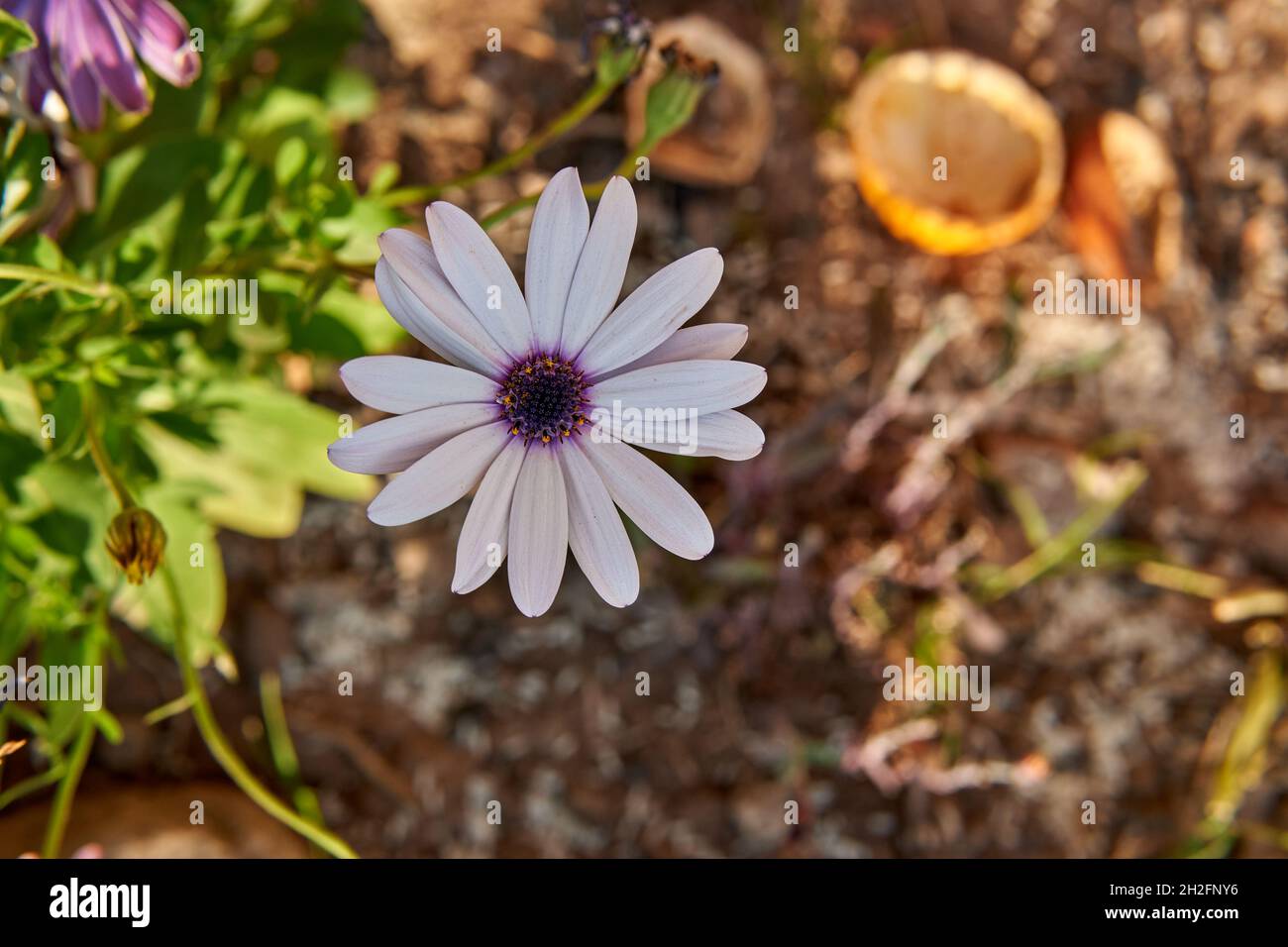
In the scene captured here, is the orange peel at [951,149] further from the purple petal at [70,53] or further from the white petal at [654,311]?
the purple petal at [70,53]

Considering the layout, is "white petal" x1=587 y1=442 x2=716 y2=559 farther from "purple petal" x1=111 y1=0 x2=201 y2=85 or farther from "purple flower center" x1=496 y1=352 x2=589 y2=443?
"purple petal" x1=111 y1=0 x2=201 y2=85

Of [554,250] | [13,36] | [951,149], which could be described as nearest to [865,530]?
[951,149]

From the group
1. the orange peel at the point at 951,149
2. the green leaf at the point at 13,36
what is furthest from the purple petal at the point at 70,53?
the orange peel at the point at 951,149

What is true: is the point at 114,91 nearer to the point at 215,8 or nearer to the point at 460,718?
the point at 215,8

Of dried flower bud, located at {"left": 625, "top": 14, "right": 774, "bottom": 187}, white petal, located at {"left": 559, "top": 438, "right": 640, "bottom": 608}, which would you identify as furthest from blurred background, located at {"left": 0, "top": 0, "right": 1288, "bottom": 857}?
white petal, located at {"left": 559, "top": 438, "right": 640, "bottom": 608}
